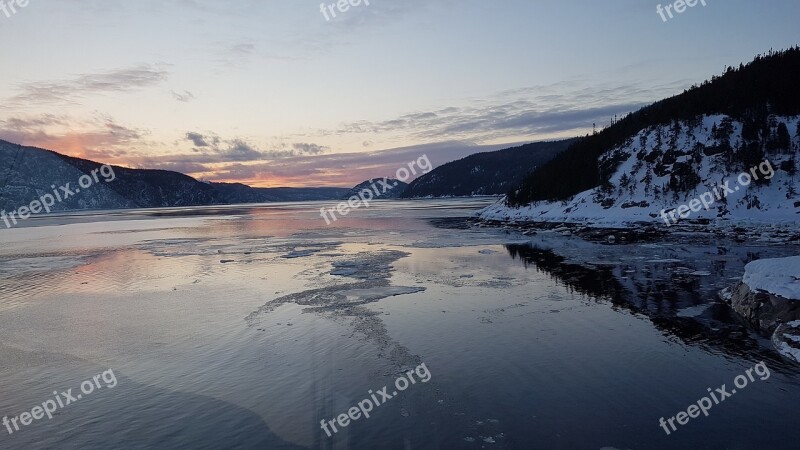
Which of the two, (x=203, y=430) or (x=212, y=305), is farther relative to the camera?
(x=212, y=305)

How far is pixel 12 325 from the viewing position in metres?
18.0

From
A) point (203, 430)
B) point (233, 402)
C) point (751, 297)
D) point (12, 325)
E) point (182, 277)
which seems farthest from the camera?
point (182, 277)

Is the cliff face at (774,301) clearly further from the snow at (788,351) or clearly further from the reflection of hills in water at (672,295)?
the reflection of hills in water at (672,295)

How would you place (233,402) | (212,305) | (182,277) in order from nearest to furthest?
(233,402) < (212,305) < (182,277)

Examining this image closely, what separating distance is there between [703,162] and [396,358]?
203 feet

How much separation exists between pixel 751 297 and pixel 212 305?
73.0 feet

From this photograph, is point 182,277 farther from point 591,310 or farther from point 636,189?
point 636,189

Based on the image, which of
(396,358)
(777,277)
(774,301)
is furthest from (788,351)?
(396,358)

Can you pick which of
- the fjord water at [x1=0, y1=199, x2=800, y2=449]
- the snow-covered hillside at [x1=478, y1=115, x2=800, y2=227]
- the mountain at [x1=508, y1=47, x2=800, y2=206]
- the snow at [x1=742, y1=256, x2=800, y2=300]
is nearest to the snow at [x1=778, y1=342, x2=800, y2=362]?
the fjord water at [x1=0, y1=199, x2=800, y2=449]

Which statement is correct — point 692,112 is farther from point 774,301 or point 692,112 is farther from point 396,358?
point 396,358

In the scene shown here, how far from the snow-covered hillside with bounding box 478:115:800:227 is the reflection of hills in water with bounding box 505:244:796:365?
22.4 meters

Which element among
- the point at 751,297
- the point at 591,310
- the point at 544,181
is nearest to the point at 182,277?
the point at 591,310

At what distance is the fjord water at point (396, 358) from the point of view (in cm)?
920

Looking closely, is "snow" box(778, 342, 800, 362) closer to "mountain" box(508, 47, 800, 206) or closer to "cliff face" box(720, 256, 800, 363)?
"cliff face" box(720, 256, 800, 363)
